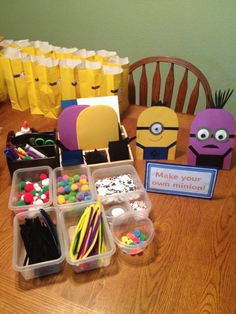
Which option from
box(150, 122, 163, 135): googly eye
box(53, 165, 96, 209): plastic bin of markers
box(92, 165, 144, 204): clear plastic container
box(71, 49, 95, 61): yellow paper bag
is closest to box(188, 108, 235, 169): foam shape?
box(150, 122, 163, 135): googly eye

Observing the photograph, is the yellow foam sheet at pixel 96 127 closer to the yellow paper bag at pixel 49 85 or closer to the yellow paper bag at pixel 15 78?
the yellow paper bag at pixel 49 85

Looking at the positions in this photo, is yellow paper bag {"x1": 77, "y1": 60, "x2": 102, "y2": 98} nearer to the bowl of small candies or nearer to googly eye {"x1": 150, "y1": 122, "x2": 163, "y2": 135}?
googly eye {"x1": 150, "y1": 122, "x2": 163, "y2": 135}

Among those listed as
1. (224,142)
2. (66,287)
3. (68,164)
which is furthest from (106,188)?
(224,142)

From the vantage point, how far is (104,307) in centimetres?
61

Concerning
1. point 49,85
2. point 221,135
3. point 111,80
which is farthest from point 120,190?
point 49,85

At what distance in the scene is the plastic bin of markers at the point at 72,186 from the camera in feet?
2.60

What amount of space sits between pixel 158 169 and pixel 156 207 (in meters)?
0.11

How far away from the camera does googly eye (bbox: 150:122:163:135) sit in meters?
0.95

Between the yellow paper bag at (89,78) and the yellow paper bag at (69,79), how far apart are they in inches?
0.8

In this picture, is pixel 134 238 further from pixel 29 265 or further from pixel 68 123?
pixel 68 123

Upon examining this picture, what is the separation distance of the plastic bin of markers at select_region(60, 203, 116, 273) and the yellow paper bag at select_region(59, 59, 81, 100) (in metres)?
0.58

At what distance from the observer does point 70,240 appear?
71cm

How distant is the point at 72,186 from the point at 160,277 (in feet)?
1.12

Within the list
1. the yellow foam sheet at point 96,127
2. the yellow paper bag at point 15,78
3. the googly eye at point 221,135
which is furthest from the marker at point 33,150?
the googly eye at point 221,135
